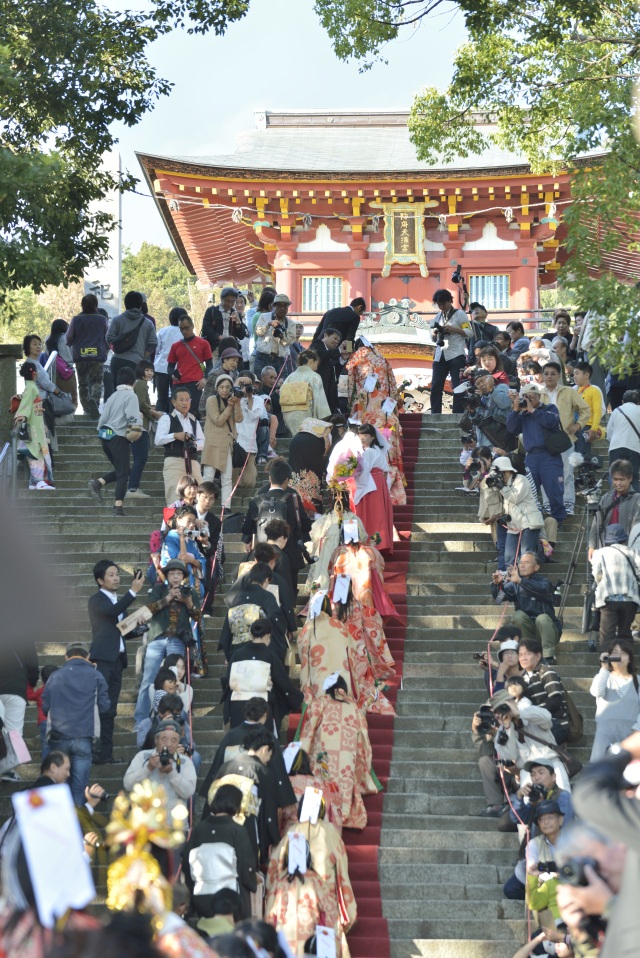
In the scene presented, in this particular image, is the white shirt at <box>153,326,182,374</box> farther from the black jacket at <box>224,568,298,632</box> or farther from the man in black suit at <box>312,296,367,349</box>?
the black jacket at <box>224,568,298,632</box>

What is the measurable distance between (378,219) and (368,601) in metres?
14.9

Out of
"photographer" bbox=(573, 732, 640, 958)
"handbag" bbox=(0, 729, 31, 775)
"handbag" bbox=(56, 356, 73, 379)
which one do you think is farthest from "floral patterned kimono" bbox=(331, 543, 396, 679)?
"photographer" bbox=(573, 732, 640, 958)

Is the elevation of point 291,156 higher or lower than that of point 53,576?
higher

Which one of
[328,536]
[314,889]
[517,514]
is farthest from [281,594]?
[314,889]

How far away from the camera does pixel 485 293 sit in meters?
25.4

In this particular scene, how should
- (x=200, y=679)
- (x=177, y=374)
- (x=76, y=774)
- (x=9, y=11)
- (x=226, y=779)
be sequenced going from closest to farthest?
(x=226, y=779) → (x=76, y=774) → (x=200, y=679) → (x=9, y=11) → (x=177, y=374)

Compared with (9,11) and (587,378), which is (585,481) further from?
(9,11)

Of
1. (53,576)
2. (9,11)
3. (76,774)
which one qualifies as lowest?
(76,774)

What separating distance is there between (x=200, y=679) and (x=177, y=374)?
17.5 ft

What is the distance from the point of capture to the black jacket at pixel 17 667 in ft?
33.4

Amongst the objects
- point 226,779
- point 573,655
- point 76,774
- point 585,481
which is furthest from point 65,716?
point 585,481

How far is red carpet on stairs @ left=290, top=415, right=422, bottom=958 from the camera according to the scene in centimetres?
870

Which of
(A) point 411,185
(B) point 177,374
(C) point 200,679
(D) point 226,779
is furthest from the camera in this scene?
(A) point 411,185

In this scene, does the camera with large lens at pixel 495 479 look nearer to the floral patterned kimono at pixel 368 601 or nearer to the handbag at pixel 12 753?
the floral patterned kimono at pixel 368 601
